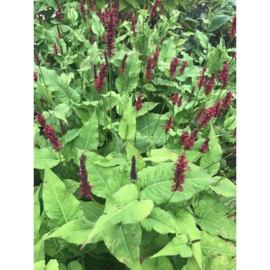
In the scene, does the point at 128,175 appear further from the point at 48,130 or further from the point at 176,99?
the point at 176,99

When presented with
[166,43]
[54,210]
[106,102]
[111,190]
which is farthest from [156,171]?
[166,43]

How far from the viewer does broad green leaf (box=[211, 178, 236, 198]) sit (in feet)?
3.92

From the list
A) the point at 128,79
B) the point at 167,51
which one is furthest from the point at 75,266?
the point at 167,51

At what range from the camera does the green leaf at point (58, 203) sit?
102 centimetres

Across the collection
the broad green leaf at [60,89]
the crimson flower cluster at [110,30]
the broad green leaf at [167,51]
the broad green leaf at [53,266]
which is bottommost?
the broad green leaf at [53,266]

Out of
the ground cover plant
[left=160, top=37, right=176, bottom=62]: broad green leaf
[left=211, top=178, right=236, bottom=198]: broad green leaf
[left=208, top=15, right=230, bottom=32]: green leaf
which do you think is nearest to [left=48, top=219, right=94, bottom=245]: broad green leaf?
the ground cover plant

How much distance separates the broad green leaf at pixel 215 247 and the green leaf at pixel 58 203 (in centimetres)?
45

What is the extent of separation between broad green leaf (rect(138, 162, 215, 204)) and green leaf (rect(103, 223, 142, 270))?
114 mm

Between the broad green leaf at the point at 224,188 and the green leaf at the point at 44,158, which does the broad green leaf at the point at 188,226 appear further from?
the green leaf at the point at 44,158

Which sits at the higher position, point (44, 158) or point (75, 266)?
point (44, 158)

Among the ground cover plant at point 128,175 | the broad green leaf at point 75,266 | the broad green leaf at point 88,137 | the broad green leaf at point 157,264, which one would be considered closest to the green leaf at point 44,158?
the ground cover plant at point 128,175

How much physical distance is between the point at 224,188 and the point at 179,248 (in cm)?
40

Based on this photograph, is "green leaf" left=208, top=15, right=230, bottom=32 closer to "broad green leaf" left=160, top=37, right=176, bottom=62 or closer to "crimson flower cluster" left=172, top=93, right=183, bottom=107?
"broad green leaf" left=160, top=37, right=176, bottom=62

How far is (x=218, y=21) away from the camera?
252cm
